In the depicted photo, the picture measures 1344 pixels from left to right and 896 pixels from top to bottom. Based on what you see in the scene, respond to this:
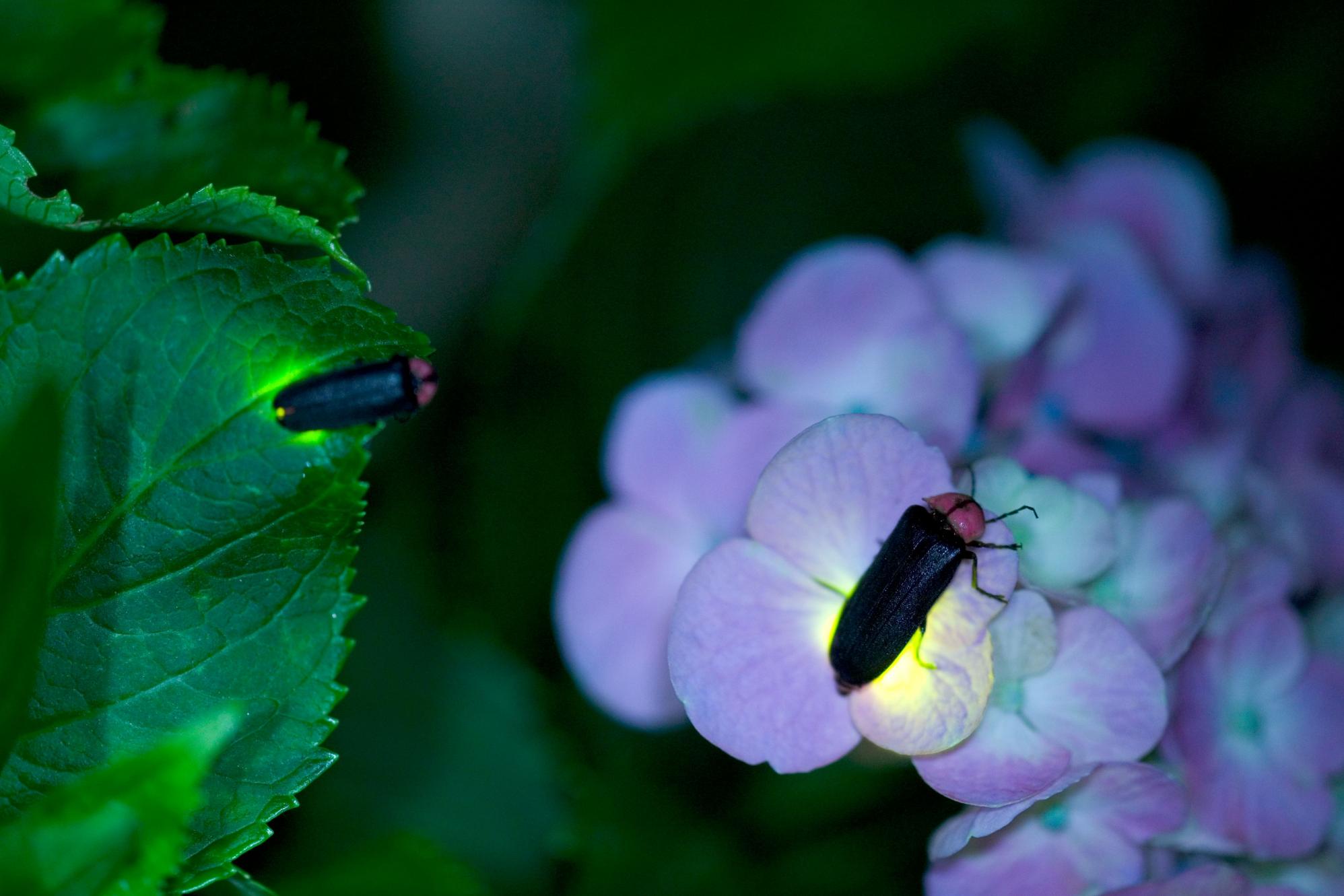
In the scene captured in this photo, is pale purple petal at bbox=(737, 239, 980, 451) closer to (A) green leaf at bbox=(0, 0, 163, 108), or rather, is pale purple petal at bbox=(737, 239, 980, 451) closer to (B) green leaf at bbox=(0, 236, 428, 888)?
(B) green leaf at bbox=(0, 236, 428, 888)

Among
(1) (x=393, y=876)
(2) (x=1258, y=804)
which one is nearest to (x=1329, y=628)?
(2) (x=1258, y=804)

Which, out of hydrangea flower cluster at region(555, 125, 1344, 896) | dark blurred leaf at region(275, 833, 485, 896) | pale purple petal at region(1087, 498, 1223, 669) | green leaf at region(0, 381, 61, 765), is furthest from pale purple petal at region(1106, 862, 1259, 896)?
green leaf at region(0, 381, 61, 765)

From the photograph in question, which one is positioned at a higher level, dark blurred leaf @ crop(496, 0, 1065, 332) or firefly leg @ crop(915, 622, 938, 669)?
dark blurred leaf @ crop(496, 0, 1065, 332)

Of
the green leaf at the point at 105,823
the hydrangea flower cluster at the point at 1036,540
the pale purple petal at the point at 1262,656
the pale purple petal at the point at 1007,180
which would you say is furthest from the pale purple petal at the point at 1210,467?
the green leaf at the point at 105,823

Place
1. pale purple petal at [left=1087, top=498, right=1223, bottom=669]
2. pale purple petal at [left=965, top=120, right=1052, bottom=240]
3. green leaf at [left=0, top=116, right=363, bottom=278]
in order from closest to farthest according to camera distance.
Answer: green leaf at [left=0, top=116, right=363, bottom=278]
pale purple petal at [left=1087, top=498, right=1223, bottom=669]
pale purple petal at [left=965, top=120, right=1052, bottom=240]

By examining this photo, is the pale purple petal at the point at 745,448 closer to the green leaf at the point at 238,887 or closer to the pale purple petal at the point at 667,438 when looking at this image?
the pale purple petal at the point at 667,438

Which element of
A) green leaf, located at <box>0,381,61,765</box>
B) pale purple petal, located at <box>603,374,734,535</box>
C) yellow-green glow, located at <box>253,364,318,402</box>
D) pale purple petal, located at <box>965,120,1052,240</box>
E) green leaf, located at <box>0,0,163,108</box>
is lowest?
green leaf, located at <box>0,381,61,765</box>

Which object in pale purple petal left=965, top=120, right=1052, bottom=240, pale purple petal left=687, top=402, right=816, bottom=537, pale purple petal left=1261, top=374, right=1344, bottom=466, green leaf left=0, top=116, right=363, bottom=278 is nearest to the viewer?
green leaf left=0, top=116, right=363, bottom=278
